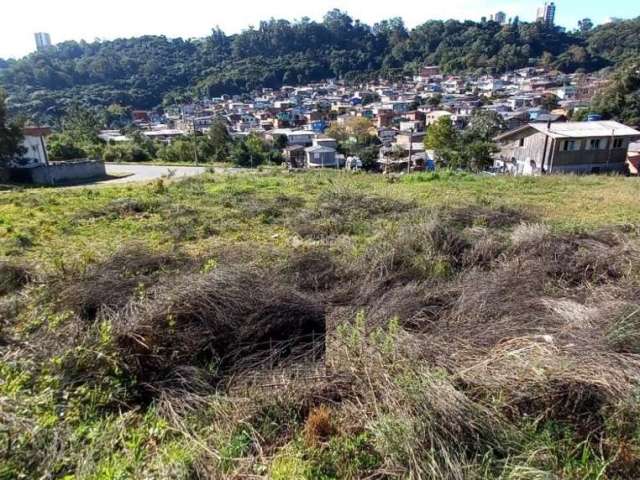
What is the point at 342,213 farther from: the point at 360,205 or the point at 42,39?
the point at 42,39

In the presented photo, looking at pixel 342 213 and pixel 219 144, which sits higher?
pixel 342 213

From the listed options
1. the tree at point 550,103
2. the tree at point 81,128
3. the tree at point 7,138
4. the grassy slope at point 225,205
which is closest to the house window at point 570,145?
the grassy slope at point 225,205

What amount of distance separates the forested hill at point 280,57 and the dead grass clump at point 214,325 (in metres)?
78.1

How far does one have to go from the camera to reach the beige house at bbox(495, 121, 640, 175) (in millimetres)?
19141

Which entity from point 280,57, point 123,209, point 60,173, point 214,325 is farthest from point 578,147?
point 280,57

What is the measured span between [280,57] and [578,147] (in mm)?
106580

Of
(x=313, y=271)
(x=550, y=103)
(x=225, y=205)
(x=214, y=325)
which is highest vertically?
(x=214, y=325)

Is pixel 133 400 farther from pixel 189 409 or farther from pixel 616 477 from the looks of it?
pixel 616 477

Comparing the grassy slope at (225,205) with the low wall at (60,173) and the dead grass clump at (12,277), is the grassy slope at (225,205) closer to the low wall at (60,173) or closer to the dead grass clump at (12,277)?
the dead grass clump at (12,277)

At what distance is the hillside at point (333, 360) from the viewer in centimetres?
214

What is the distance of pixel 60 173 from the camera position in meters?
22.4

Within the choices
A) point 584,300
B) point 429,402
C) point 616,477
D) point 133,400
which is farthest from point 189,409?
point 584,300

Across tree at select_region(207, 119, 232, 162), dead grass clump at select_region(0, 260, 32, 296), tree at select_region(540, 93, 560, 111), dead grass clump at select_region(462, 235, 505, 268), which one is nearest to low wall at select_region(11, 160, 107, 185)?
tree at select_region(207, 119, 232, 162)

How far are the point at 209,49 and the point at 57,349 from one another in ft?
418
